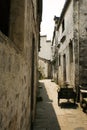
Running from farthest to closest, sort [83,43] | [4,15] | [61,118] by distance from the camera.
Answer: [83,43] < [61,118] < [4,15]

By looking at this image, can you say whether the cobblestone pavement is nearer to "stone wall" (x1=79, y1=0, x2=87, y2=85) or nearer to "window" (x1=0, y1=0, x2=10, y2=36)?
"stone wall" (x1=79, y1=0, x2=87, y2=85)

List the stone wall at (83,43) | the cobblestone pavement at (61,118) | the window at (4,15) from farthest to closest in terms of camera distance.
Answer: the stone wall at (83,43), the cobblestone pavement at (61,118), the window at (4,15)

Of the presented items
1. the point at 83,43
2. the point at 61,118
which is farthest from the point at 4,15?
the point at 83,43

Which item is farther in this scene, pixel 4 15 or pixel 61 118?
pixel 61 118

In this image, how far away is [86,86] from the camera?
1009 cm

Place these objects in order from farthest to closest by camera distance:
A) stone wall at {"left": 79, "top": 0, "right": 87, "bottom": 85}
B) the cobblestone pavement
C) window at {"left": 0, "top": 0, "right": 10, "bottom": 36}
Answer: stone wall at {"left": 79, "top": 0, "right": 87, "bottom": 85} < the cobblestone pavement < window at {"left": 0, "top": 0, "right": 10, "bottom": 36}

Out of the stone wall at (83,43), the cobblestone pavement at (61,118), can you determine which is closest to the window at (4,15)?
the cobblestone pavement at (61,118)

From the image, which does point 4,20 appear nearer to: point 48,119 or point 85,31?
point 48,119

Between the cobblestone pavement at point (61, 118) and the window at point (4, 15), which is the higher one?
the window at point (4, 15)

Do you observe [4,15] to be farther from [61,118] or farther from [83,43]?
[83,43]

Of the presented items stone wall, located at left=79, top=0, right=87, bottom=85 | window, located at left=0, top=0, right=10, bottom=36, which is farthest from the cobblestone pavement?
window, located at left=0, top=0, right=10, bottom=36

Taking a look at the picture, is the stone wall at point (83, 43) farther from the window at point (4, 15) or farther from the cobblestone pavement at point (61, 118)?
the window at point (4, 15)

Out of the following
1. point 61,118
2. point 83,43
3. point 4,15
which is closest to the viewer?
point 4,15

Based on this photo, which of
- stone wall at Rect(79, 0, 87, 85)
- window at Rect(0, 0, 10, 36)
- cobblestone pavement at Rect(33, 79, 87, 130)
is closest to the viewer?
window at Rect(0, 0, 10, 36)
